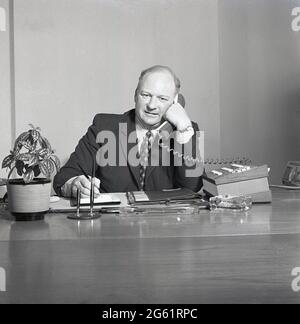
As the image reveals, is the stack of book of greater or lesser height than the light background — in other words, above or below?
below

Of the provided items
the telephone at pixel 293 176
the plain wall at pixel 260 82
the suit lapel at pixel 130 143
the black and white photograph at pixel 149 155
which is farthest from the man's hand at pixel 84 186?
the plain wall at pixel 260 82

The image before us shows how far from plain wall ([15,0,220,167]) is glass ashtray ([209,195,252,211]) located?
227 cm

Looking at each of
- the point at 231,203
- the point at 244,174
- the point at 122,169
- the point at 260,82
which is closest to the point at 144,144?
the point at 122,169

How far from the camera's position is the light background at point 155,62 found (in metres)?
3.57

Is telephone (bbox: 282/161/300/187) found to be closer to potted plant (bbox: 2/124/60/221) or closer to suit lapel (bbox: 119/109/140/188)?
suit lapel (bbox: 119/109/140/188)

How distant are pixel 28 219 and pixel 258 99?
2719 millimetres

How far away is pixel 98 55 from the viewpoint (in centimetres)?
364

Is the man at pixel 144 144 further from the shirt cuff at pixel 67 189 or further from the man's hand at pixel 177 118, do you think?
the shirt cuff at pixel 67 189

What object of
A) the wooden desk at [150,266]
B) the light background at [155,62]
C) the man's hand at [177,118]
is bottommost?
Answer: the wooden desk at [150,266]

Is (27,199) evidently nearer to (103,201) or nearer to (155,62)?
(103,201)

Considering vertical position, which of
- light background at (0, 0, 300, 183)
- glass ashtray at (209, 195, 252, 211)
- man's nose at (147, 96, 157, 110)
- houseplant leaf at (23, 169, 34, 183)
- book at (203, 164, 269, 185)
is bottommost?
glass ashtray at (209, 195, 252, 211)

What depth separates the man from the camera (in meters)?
2.40

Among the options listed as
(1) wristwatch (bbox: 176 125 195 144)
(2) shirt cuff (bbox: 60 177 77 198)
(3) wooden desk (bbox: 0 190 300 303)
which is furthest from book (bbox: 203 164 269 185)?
(1) wristwatch (bbox: 176 125 195 144)

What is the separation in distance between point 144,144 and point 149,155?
0.07 m
